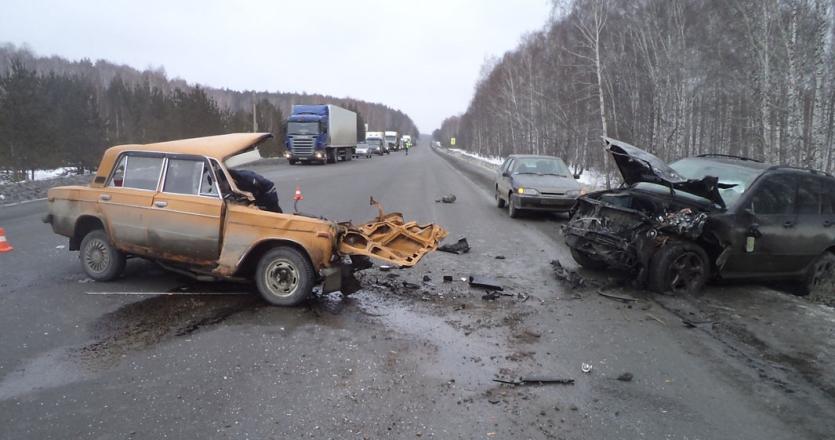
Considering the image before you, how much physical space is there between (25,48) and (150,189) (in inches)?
4646

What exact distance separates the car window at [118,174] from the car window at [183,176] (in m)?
0.68

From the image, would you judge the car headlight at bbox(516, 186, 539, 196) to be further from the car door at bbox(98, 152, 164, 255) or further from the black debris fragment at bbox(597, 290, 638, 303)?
the car door at bbox(98, 152, 164, 255)

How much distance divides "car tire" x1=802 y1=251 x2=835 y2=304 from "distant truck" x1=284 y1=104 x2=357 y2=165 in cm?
3195

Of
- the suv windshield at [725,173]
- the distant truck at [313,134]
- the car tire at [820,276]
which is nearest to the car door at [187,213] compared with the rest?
the suv windshield at [725,173]

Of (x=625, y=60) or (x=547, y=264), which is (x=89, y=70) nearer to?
(x=625, y=60)

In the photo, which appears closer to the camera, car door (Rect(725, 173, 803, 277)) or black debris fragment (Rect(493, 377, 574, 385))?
black debris fragment (Rect(493, 377, 574, 385))

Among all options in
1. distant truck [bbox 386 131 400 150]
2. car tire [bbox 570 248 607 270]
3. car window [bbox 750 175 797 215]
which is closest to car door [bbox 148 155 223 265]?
car tire [bbox 570 248 607 270]

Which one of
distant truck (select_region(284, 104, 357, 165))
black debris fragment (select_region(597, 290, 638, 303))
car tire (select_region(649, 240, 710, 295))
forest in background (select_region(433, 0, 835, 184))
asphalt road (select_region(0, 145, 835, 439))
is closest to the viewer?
asphalt road (select_region(0, 145, 835, 439))

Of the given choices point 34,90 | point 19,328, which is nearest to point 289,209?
point 19,328

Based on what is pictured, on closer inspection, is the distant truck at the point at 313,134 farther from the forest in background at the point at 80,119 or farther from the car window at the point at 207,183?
the car window at the point at 207,183

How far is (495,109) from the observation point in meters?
56.4

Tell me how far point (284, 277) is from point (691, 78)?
2646cm

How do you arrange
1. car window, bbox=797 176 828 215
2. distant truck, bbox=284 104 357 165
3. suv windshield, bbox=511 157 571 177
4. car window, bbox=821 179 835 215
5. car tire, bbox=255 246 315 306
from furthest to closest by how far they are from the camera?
distant truck, bbox=284 104 357 165
suv windshield, bbox=511 157 571 177
car window, bbox=821 179 835 215
car window, bbox=797 176 828 215
car tire, bbox=255 246 315 306

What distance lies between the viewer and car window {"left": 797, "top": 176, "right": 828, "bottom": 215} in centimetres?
668
